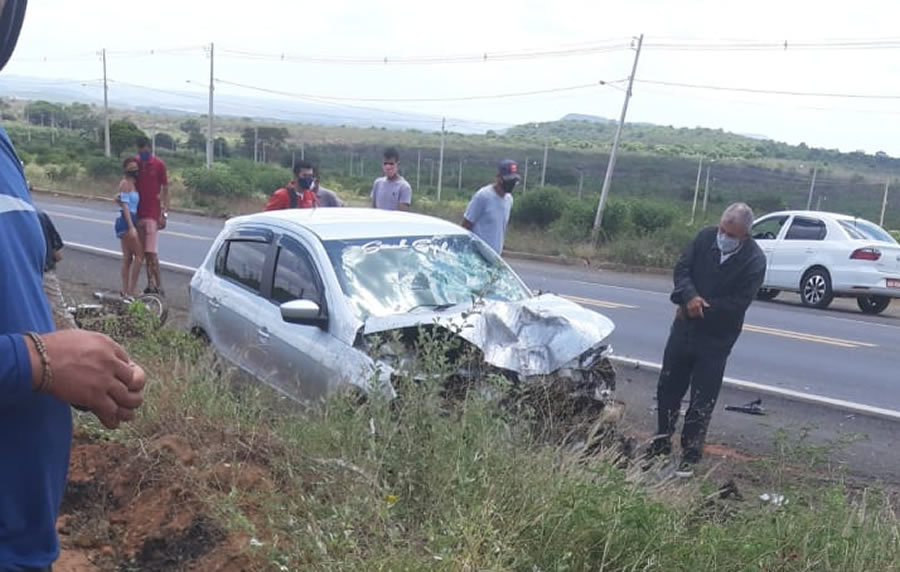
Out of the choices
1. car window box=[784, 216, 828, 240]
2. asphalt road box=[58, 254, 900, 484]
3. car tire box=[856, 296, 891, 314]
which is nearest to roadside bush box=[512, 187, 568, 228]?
car window box=[784, 216, 828, 240]

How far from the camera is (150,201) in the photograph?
11867 mm

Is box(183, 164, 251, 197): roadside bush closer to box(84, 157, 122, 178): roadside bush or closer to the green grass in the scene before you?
box(84, 157, 122, 178): roadside bush

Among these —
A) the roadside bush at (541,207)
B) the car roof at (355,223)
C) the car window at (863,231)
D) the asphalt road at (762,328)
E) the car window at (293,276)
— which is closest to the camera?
the car window at (293,276)

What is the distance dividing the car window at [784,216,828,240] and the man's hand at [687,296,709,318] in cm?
1179

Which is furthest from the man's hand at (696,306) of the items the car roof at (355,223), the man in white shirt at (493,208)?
the man in white shirt at (493,208)

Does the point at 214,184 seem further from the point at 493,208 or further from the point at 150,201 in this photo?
the point at 493,208

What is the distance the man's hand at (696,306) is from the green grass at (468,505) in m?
1.89

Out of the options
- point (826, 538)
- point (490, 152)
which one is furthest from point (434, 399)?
point (490, 152)

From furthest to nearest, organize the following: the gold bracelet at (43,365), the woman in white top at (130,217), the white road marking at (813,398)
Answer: the woman in white top at (130,217), the white road marking at (813,398), the gold bracelet at (43,365)

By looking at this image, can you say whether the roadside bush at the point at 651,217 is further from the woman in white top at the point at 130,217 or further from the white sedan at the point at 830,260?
the woman in white top at the point at 130,217

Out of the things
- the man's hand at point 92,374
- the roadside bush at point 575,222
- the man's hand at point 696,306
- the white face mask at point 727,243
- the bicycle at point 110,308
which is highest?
the man's hand at point 92,374

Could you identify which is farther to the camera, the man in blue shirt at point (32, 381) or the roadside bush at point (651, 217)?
the roadside bush at point (651, 217)

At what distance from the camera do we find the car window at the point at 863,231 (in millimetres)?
17250

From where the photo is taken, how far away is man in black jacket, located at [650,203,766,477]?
21.8ft
